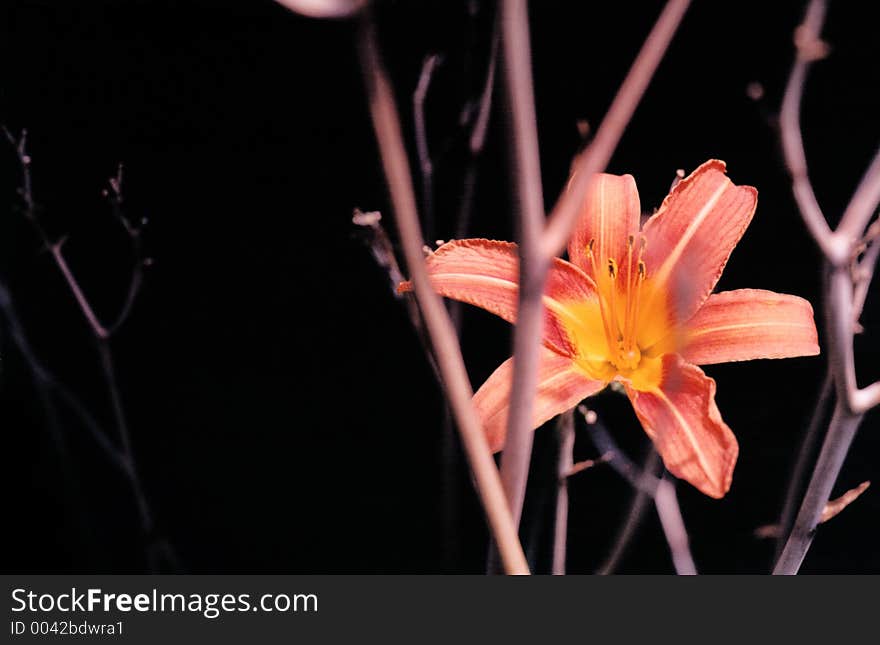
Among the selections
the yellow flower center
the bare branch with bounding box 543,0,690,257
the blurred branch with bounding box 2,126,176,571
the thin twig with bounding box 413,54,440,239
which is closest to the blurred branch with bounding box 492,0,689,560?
the bare branch with bounding box 543,0,690,257

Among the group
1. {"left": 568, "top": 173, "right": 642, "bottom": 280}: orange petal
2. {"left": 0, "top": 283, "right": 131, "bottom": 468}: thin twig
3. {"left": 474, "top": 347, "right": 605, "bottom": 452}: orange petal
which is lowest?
{"left": 474, "top": 347, "right": 605, "bottom": 452}: orange petal

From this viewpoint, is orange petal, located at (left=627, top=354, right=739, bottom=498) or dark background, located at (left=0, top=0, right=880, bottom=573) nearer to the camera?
orange petal, located at (left=627, top=354, right=739, bottom=498)

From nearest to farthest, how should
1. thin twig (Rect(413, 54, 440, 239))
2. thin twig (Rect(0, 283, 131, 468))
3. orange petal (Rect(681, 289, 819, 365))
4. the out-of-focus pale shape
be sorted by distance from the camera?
the out-of-focus pale shape < orange petal (Rect(681, 289, 819, 365)) < thin twig (Rect(413, 54, 440, 239)) < thin twig (Rect(0, 283, 131, 468))

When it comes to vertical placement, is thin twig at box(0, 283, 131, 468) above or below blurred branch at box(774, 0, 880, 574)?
above

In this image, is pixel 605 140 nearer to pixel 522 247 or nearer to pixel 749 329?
pixel 522 247

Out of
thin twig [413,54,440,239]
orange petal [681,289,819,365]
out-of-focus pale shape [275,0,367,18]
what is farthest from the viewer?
thin twig [413,54,440,239]

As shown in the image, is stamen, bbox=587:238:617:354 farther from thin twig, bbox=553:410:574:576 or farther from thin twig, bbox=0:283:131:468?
thin twig, bbox=0:283:131:468

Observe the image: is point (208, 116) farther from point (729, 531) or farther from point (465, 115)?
point (729, 531)

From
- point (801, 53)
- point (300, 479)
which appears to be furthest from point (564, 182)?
point (300, 479)

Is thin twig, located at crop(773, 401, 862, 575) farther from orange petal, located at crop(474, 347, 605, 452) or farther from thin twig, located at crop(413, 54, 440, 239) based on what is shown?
thin twig, located at crop(413, 54, 440, 239)
